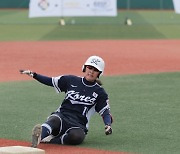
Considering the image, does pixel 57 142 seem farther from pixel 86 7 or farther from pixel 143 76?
pixel 86 7

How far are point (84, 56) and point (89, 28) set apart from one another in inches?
399

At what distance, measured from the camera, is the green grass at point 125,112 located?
8883mm

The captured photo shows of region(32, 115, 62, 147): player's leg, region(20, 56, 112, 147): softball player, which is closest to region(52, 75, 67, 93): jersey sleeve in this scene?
region(20, 56, 112, 147): softball player

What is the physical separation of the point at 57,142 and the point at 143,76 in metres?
7.70

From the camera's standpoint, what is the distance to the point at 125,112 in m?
11.2

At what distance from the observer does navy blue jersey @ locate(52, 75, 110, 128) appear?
8.82 meters

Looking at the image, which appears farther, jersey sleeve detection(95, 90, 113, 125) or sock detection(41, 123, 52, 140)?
jersey sleeve detection(95, 90, 113, 125)

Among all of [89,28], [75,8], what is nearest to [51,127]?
[75,8]

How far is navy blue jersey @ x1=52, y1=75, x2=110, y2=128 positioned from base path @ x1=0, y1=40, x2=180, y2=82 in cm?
653

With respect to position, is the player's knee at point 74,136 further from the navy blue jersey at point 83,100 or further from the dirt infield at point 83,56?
the dirt infield at point 83,56

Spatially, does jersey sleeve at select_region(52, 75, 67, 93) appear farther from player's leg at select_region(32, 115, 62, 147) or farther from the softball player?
player's leg at select_region(32, 115, 62, 147)

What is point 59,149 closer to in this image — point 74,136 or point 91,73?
point 74,136

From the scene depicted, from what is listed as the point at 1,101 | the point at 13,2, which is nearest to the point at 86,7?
the point at 13,2

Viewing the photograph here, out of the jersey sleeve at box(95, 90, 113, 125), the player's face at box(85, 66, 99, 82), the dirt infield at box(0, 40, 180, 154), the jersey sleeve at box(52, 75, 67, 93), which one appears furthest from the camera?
the dirt infield at box(0, 40, 180, 154)
